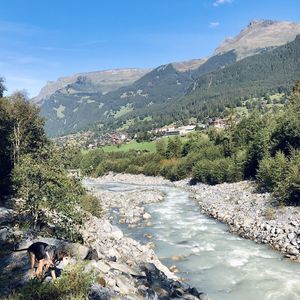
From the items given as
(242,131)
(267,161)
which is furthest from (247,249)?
(242,131)

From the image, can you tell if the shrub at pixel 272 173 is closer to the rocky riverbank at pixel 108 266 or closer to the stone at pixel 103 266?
the rocky riverbank at pixel 108 266

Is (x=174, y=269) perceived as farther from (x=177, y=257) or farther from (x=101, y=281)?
(x=101, y=281)

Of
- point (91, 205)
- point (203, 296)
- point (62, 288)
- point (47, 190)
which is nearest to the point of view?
point (62, 288)

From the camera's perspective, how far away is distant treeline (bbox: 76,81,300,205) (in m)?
44.3

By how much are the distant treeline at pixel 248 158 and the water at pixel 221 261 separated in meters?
8.52

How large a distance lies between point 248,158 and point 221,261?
37981 mm

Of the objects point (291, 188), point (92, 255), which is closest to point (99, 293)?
point (92, 255)

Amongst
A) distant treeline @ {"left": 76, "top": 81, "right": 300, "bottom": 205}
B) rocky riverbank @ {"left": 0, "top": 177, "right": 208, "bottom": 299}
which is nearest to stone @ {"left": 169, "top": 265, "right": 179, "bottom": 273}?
rocky riverbank @ {"left": 0, "top": 177, "right": 208, "bottom": 299}

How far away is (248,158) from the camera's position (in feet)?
209

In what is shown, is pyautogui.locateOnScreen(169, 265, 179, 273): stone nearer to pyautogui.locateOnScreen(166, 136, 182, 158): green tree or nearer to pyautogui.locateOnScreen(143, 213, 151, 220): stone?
pyautogui.locateOnScreen(143, 213, 151, 220): stone

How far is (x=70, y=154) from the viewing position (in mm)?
27359

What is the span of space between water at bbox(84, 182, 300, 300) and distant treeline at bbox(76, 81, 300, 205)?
28.0 ft

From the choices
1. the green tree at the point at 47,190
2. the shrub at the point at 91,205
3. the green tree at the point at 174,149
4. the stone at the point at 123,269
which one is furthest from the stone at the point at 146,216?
the green tree at the point at 174,149

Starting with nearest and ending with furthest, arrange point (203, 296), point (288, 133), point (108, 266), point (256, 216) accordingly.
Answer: point (108, 266) → point (203, 296) → point (256, 216) → point (288, 133)
